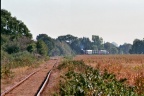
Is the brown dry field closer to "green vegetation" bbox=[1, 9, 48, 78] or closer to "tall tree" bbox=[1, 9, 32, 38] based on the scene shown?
"green vegetation" bbox=[1, 9, 48, 78]

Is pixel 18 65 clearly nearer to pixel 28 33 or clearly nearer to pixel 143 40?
pixel 28 33

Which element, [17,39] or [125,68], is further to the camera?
[17,39]

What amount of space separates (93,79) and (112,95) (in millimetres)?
4073

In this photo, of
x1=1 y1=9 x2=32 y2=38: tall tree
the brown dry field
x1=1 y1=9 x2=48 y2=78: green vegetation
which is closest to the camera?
the brown dry field

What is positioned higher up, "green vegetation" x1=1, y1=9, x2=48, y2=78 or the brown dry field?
"green vegetation" x1=1, y1=9, x2=48, y2=78

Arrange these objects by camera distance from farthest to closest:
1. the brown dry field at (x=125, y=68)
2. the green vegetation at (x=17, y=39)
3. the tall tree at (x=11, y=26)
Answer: the tall tree at (x=11, y=26), the green vegetation at (x=17, y=39), the brown dry field at (x=125, y=68)

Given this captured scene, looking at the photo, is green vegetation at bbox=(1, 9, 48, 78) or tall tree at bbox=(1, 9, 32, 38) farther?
tall tree at bbox=(1, 9, 32, 38)

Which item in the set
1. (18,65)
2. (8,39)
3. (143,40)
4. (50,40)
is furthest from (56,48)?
(18,65)

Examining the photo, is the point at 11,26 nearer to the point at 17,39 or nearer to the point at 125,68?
the point at 17,39

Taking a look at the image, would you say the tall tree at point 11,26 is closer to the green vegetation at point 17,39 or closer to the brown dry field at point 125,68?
the green vegetation at point 17,39

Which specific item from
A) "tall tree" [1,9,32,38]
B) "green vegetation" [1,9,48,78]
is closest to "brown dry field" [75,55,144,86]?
"green vegetation" [1,9,48,78]

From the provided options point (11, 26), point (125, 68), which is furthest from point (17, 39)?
point (125, 68)

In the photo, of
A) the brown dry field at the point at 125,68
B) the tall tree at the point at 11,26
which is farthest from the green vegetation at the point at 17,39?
the brown dry field at the point at 125,68

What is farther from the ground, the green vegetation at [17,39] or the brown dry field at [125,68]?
the green vegetation at [17,39]
